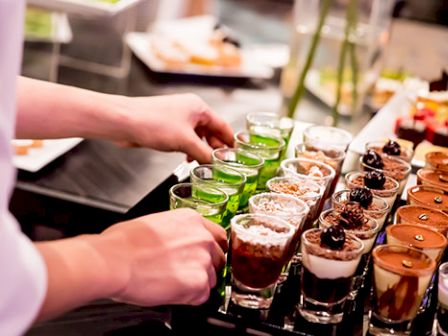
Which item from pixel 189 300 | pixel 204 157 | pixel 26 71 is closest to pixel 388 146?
pixel 204 157

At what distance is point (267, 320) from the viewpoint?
1635 mm

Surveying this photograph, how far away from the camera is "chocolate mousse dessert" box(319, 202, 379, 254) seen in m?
1.72

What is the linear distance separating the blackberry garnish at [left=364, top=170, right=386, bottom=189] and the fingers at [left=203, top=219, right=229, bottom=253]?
1.33ft

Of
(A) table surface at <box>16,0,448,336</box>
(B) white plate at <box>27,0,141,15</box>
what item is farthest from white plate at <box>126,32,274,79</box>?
(B) white plate at <box>27,0,141,15</box>

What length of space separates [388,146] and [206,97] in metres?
1.33

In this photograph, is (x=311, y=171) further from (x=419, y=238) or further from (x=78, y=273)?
(x=78, y=273)

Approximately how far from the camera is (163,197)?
6.84 ft

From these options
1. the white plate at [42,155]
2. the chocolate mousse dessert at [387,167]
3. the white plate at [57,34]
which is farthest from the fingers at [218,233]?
the white plate at [57,34]

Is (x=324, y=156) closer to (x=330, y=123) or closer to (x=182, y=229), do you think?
(x=182, y=229)

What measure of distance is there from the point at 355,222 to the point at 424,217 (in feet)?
0.66

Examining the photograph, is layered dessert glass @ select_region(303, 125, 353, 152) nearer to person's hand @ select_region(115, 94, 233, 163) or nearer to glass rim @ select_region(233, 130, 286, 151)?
glass rim @ select_region(233, 130, 286, 151)

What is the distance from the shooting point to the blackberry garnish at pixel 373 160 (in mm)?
2119

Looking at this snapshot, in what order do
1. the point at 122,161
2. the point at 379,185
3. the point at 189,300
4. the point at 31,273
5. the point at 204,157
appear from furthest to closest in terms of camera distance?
the point at 122,161 < the point at 204,157 < the point at 379,185 < the point at 189,300 < the point at 31,273

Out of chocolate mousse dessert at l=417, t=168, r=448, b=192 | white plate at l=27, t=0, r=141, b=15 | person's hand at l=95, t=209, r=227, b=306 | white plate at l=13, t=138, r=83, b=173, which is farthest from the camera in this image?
white plate at l=27, t=0, r=141, b=15
